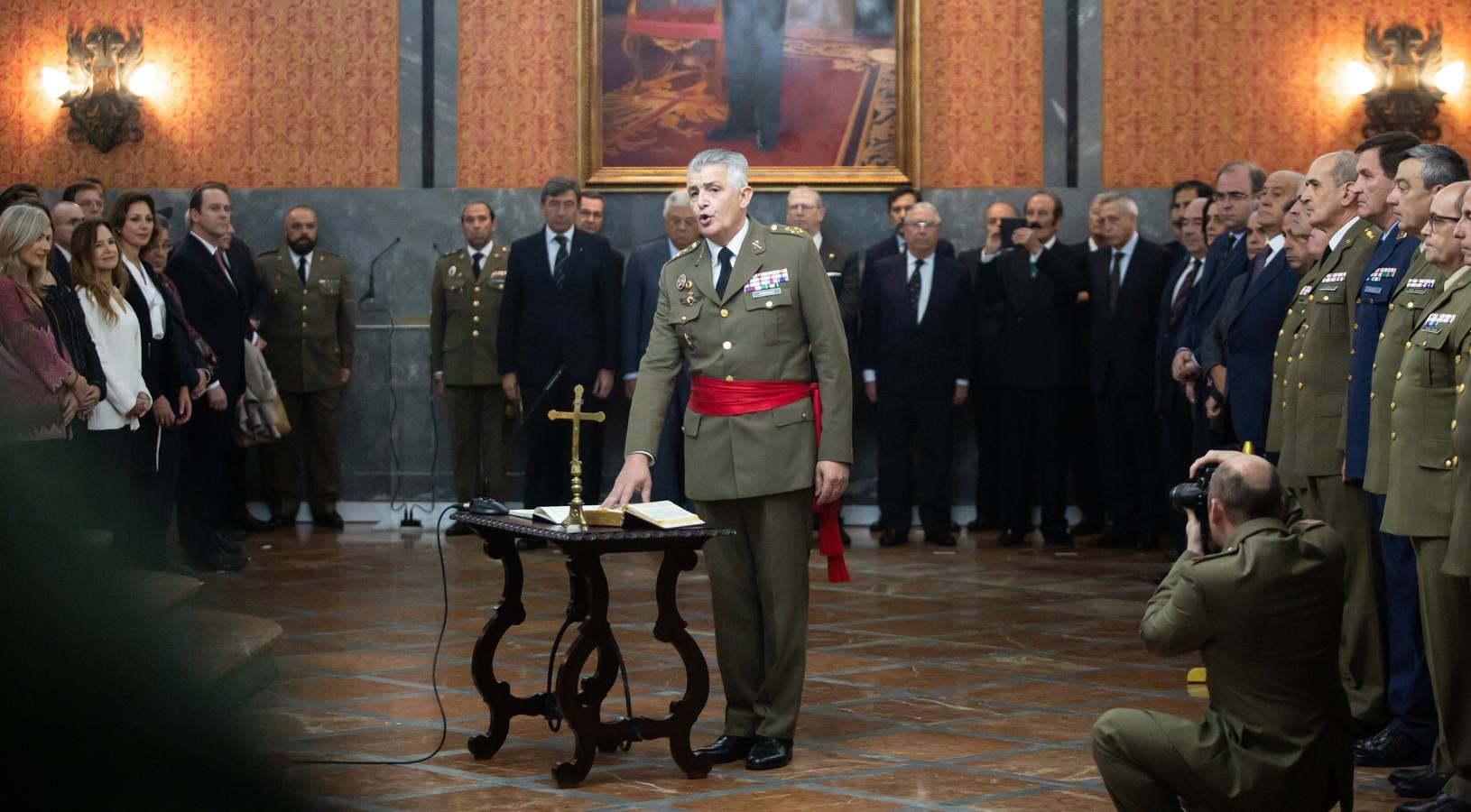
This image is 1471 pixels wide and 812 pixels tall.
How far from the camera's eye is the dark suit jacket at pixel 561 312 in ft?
27.6

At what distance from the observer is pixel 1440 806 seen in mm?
3303

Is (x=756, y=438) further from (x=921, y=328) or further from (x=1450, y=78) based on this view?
(x=1450, y=78)

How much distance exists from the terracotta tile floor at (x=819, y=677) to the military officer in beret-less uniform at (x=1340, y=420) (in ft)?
1.48

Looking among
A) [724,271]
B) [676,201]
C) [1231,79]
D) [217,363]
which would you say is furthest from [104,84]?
[724,271]

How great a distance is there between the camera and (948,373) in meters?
8.45

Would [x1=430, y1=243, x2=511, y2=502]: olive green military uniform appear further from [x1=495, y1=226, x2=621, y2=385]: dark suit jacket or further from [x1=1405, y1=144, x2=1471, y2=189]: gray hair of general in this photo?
[x1=1405, y1=144, x2=1471, y2=189]: gray hair of general

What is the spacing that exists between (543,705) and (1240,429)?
8.48 feet

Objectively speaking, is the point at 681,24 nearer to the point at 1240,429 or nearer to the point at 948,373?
the point at 948,373

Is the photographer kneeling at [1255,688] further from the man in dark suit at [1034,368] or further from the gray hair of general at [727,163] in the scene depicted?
the man in dark suit at [1034,368]

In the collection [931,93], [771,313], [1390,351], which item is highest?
[931,93]

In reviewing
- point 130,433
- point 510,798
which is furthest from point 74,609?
point 130,433

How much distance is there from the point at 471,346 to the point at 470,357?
2.3 inches

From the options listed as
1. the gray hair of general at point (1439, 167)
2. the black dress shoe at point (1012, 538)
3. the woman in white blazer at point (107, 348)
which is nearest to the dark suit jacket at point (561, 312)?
the black dress shoe at point (1012, 538)

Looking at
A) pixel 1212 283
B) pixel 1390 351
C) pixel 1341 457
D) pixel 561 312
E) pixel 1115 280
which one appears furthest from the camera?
pixel 561 312
